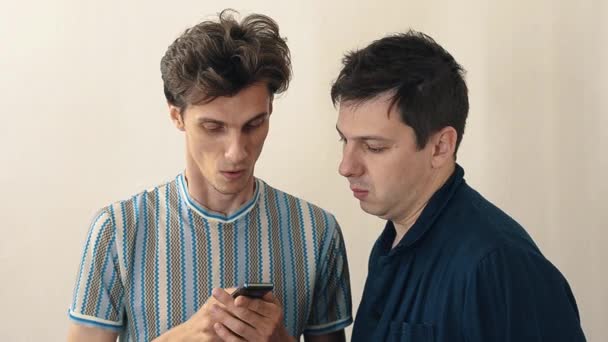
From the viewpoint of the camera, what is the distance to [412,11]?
189cm

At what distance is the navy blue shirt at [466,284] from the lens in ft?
3.88

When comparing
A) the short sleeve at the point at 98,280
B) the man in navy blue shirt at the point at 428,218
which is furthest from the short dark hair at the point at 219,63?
the short sleeve at the point at 98,280

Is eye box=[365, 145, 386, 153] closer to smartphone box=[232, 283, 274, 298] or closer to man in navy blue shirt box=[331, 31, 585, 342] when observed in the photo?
man in navy blue shirt box=[331, 31, 585, 342]

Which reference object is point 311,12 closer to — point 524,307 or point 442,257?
point 442,257

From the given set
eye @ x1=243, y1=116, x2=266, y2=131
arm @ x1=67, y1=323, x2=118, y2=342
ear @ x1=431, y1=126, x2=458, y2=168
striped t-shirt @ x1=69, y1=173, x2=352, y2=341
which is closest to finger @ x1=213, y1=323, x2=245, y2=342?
striped t-shirt @ x1=69, y1=173, x2=352, y2=341

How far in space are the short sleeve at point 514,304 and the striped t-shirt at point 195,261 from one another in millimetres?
412

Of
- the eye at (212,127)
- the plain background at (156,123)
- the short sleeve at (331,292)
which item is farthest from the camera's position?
the plain background at (156,123)

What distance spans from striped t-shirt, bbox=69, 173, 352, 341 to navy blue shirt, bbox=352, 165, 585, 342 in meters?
0.15

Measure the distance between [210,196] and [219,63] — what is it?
0.26 meters

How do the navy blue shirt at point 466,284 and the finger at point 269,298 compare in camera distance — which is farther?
the finger at point 269,298

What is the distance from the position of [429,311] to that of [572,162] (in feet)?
2.25

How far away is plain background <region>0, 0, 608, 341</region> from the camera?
71.8 inches

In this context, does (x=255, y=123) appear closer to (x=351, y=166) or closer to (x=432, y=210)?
(x=351, y=166)

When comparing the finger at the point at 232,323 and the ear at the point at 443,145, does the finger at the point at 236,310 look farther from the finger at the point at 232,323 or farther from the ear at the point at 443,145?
the ear at the point at 443,145
